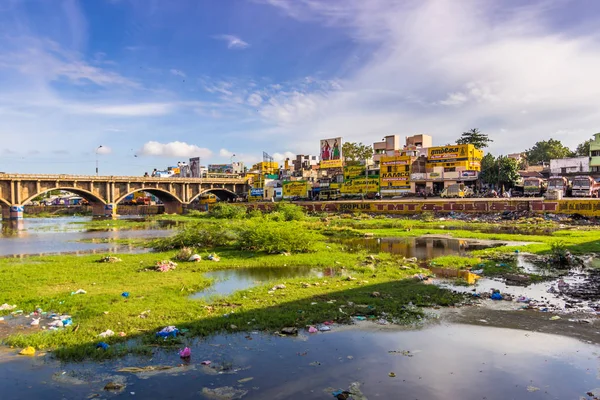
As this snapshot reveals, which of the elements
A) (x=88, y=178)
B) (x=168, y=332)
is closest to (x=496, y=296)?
(x=168, y=332)

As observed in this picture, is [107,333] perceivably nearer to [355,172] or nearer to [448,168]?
[448,168]

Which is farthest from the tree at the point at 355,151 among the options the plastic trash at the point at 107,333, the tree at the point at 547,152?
the plastic trash at the point at 107,333

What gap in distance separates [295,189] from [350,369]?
242ft

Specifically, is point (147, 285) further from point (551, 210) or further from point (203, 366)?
point (551, 210)

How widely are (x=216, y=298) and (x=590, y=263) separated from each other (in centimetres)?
1561

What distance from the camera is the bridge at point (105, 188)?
200ft

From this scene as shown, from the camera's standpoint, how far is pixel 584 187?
4800 cm

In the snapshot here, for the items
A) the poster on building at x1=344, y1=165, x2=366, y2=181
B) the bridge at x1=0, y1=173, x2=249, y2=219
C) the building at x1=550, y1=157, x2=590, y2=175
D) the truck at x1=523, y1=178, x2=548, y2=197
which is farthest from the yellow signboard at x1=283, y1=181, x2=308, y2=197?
the building at x1=550, y1=157, x2=590, y2=175

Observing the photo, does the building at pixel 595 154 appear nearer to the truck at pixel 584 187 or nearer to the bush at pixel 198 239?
the truck at pixel 584 187

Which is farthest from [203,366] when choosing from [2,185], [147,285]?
[2,185]

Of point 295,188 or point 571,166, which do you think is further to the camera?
point 295,188

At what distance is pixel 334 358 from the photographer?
7512mm

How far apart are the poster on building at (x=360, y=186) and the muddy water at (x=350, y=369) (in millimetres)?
61698

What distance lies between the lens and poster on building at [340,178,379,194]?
228ft
